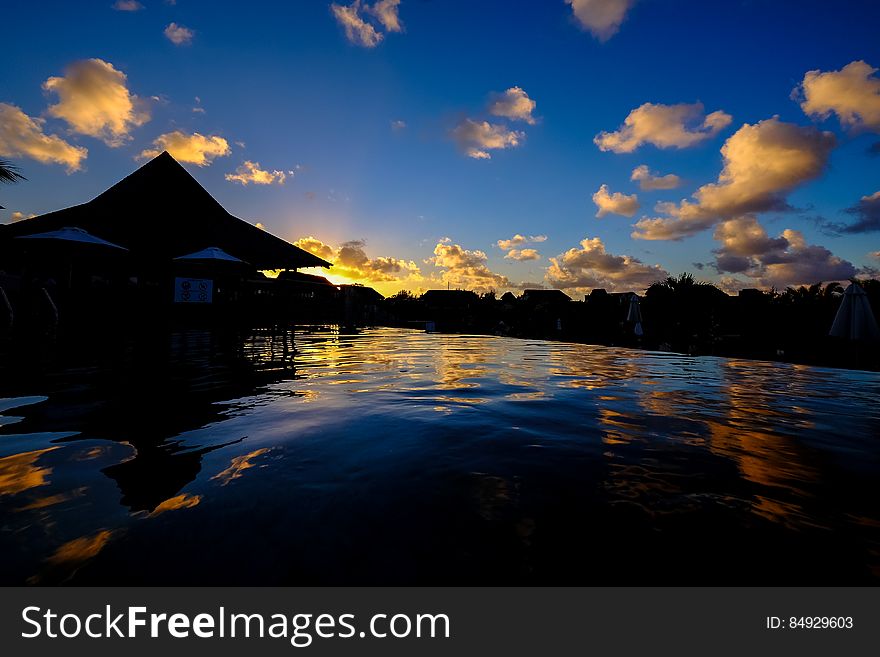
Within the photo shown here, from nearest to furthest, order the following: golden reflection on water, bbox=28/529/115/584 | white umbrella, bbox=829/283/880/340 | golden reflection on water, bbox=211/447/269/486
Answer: golden reflection on water, bbox=28/529/115/584 → golden reflection on water, bbox=211/447/269/486 → white umbrella, bbox=829/283/880/340

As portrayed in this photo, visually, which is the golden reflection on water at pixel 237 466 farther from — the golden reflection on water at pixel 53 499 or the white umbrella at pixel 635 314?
the white umbrella at pixel 635 314

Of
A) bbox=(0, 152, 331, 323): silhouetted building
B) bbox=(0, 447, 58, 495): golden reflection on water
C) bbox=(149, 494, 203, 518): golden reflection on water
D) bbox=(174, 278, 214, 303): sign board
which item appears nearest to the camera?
bbox=(149, 494, 203, 518): golden reflection on water

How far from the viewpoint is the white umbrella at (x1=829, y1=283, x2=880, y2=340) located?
9.46 m

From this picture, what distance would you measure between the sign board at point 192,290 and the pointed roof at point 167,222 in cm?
413

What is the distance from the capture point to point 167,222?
1747cm

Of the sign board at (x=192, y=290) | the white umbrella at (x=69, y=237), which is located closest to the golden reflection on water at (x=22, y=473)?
the white umbrella at (x=69, y=237)

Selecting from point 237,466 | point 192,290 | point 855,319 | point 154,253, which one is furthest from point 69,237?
point 855,319

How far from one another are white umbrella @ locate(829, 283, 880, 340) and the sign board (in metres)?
19.8

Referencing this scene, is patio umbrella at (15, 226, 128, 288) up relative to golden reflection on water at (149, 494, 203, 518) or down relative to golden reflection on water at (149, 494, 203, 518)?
up
